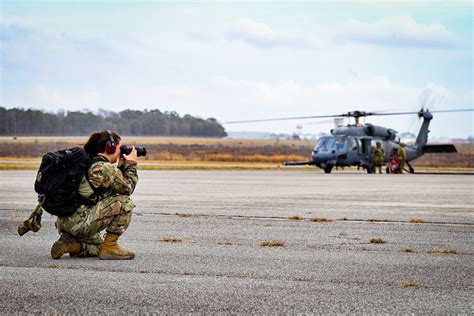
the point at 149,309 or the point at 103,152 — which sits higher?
the point at 103,152

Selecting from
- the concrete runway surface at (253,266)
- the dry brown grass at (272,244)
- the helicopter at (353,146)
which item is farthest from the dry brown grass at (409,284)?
the helicopter at (353,146)

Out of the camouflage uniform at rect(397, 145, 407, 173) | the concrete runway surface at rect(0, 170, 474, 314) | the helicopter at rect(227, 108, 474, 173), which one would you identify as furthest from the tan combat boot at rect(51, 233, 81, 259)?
the camouflage uniform at rect(397, 145, 407, 173)

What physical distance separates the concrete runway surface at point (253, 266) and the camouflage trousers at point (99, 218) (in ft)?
1.21

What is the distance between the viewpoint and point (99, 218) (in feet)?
31.3

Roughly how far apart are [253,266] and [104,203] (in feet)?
6.00

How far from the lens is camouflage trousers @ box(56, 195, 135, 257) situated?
31.3 feet

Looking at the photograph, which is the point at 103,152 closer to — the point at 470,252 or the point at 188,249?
the point at 188,249

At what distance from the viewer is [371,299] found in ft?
24.4

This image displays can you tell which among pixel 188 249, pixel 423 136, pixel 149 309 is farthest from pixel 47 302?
pixel 423 136

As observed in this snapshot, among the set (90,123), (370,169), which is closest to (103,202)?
(370,169)

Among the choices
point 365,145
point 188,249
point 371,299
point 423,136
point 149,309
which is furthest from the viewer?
point 423,136

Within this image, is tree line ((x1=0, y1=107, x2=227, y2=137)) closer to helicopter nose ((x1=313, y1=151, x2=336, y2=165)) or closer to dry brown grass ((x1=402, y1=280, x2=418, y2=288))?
helicopter nose ((x1=313, y1=151, x2=336, y2=165))

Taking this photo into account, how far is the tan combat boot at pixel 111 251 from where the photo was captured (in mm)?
9616

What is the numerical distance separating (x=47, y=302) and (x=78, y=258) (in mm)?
2750
